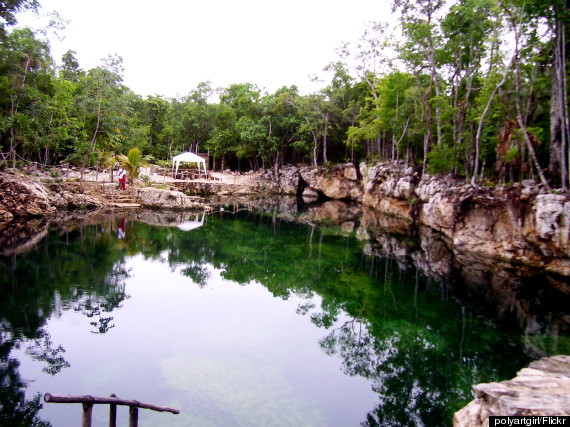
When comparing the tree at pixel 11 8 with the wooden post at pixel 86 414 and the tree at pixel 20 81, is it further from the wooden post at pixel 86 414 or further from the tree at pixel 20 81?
the wooden post at pixel 86 414

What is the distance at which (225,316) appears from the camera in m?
10.7

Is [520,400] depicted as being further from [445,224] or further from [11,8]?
[11,8]

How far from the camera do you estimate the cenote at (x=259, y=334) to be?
6.68 meters

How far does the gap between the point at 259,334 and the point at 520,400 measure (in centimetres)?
610

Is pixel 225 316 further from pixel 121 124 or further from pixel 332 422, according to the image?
pixel 121 124

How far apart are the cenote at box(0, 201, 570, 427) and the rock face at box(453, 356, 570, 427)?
1.45 metres

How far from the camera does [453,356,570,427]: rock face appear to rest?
166 inches

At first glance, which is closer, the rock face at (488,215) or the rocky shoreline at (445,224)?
the rocky shoreline at (445,224)

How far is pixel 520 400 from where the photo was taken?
4.41 meters

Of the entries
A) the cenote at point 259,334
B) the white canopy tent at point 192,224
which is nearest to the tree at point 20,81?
the cenote at point 259,334

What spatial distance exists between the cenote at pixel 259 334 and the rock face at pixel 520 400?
1.45 m

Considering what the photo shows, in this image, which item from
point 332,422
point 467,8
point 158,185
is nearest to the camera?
point 332,422

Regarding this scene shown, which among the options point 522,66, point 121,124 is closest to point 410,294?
point 522,66

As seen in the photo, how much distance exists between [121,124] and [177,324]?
23995mm
